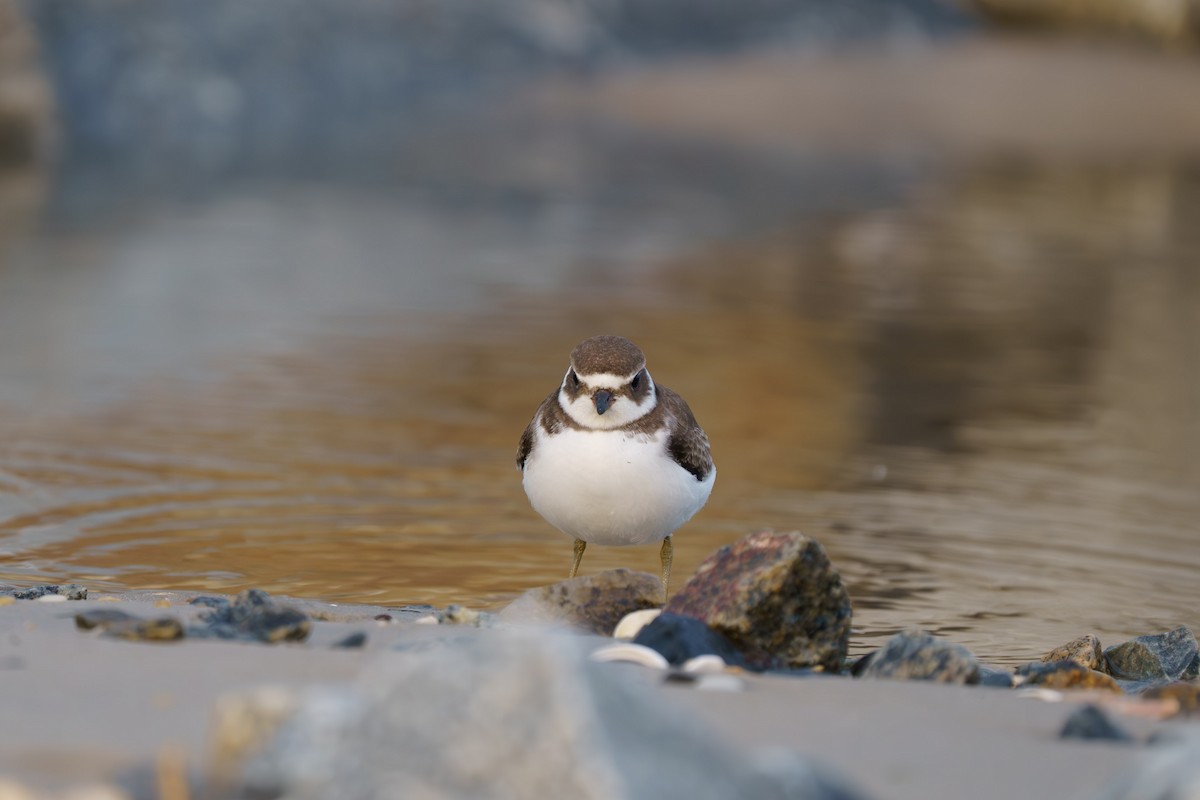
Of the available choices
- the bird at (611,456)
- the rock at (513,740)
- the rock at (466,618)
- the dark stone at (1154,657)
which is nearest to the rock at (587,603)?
the rock at (466,618)

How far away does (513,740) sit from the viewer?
3307mm

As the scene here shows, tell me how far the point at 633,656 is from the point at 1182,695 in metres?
1.52

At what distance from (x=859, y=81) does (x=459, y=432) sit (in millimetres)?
25887

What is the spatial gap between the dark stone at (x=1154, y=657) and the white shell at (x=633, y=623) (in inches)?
64.9

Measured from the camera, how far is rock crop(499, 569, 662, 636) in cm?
589

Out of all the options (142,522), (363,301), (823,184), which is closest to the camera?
(142,522)

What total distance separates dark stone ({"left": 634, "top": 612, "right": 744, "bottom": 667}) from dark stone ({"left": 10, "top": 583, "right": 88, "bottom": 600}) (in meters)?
1.94

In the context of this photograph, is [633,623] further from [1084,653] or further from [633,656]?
[1084,653]

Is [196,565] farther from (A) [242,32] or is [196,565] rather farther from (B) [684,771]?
(A) [242,32]

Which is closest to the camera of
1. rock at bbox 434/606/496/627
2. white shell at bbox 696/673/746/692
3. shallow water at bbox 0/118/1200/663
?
white shell at bbox 696/673/746/692

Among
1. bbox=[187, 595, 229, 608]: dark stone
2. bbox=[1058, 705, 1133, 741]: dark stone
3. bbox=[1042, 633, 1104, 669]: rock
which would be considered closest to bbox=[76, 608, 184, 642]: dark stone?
bbox=[187, 595, 229, 608]: dark stone

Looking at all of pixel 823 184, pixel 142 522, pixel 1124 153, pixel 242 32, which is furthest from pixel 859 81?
pixel 142 522

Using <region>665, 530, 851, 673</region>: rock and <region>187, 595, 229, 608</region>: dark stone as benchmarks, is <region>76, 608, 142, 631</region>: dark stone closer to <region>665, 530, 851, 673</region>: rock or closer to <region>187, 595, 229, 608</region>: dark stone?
<region>187, 595, 229, 608</region>: dark stone

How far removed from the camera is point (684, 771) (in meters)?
3.40
